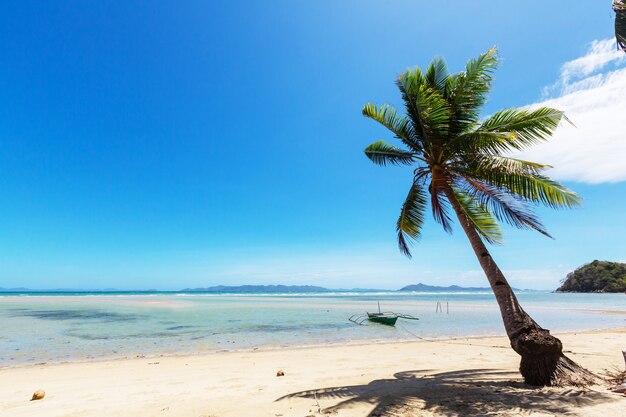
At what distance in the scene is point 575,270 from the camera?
403 ft

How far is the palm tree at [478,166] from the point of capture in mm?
6887

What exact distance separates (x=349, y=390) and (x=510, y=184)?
5855 mm

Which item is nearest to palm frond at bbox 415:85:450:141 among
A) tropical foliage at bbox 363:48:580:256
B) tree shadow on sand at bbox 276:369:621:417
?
tropical foliage at bbox 363:48:580:256

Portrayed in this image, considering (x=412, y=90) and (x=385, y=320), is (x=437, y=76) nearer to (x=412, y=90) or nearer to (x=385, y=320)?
(x=412, y=90)

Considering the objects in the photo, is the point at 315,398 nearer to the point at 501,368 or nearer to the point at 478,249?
the point at 478,249

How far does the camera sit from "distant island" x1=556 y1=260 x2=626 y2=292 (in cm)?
10003

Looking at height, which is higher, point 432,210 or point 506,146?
point 506,146

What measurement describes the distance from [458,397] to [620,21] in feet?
22.5

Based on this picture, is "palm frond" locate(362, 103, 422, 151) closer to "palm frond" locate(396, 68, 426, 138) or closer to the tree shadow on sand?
"palm frond" locate(396, 68, 426, 138)

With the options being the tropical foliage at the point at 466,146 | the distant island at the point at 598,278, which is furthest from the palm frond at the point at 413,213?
the distant island at the point at 598,278

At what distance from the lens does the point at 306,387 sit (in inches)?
315

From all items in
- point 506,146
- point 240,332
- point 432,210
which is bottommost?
point 240,332

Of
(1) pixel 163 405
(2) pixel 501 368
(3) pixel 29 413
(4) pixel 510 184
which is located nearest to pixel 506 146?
(4) pixel 510 184

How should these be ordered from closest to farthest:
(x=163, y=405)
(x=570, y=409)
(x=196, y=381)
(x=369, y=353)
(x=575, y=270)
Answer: (x=570, y=409), (x=163, y=405), (x=196, y=381), (x=369, y=353), (x=575, y=270)
